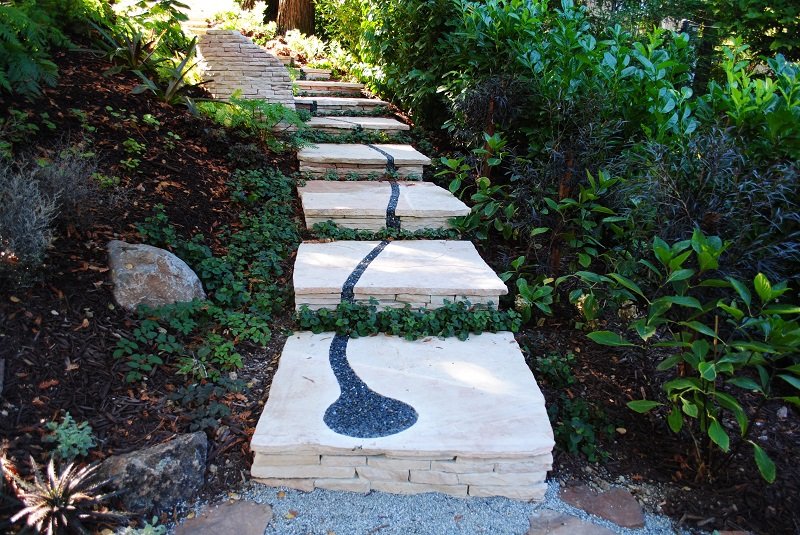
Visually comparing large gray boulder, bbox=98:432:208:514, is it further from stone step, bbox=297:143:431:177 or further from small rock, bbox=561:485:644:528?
stone step, bbox=297:143:431:177

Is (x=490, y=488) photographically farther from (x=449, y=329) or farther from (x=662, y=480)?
(x=449, y=329)

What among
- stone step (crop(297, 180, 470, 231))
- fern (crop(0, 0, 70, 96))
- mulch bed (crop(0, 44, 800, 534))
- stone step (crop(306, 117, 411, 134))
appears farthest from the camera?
stone step (crop(306, 117, 411, 134))

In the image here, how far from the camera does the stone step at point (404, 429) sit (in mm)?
2246

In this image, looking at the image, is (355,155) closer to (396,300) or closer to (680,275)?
(396,300)

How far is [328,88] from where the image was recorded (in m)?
7.07

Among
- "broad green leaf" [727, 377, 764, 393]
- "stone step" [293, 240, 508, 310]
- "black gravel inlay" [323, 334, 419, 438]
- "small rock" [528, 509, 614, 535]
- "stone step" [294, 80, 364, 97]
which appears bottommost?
"small rock" [528, 509, 614, 535]

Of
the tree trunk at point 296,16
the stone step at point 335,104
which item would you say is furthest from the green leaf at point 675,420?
the tree trunk at point 296,16

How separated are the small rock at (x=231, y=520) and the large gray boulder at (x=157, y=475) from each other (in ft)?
0.39

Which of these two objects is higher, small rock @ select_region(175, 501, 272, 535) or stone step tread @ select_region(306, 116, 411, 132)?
stone step tread @ select_region(306, 116, 411, 132)

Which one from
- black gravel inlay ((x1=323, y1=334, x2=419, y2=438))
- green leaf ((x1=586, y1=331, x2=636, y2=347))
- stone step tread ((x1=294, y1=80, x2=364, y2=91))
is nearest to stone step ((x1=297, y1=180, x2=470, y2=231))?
black gravel inlay ((x1=323, y1=334, x2=419, y2=438))

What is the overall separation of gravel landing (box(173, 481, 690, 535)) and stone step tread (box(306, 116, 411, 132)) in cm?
407

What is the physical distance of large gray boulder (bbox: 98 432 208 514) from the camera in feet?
6.72

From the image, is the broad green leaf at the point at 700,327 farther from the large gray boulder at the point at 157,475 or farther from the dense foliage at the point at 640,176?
the large gray boulder at the point at 157,475

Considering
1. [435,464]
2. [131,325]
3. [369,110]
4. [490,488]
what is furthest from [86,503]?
[369,110]
